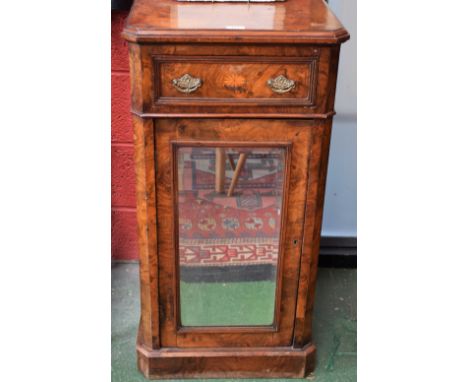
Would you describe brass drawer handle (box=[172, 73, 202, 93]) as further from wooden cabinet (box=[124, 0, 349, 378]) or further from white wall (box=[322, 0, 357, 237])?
white wall (box=[322, 0, 357, 237])

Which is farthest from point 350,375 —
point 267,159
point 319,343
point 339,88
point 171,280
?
point 339,88

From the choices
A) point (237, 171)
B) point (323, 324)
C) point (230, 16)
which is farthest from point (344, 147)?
point (230, 16)

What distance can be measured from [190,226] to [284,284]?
0.29 meters

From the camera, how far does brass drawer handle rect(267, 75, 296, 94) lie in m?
1.36

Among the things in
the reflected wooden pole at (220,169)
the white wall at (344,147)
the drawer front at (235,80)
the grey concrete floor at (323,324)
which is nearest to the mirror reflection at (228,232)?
the reflected wooden pole at (220,169)

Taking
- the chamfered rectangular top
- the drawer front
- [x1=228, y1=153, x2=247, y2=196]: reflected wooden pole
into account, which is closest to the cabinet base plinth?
[x1=228, y1=153, x2=247, y2=196]: reflected wooden pole

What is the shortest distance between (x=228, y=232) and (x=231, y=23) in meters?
0.52

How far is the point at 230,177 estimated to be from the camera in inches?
59.4

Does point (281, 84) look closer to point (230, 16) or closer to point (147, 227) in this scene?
point (230, 16)

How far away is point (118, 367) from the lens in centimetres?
177

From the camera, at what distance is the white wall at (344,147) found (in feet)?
6.23

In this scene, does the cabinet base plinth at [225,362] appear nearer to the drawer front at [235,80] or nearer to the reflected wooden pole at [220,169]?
the reflected wooden pole at [220,169]

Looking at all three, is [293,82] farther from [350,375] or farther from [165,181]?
[350,375]

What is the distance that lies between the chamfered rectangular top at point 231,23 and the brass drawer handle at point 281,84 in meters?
0.09
